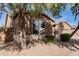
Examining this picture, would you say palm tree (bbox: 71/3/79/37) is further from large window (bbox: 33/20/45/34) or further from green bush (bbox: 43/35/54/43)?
large window (bbox: 33/20/45/34)

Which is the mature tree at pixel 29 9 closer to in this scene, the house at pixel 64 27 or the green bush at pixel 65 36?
the house at pixel 64 27

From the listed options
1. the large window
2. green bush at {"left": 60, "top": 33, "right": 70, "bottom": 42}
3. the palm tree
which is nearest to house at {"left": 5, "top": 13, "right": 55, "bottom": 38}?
the large window

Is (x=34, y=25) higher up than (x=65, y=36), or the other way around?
(x=34, y=25)

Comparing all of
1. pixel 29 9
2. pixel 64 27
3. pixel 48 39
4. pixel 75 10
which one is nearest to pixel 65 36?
pixel 64 27

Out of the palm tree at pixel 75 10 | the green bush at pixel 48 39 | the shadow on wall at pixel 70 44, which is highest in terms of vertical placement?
the palm tree at pixel 75 10

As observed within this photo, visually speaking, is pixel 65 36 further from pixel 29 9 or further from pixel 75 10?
pixel 29 9

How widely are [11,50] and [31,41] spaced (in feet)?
1.04

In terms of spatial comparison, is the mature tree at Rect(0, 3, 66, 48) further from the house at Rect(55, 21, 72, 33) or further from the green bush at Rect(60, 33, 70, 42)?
the green bush at Rect(60, 33, 70, 42)

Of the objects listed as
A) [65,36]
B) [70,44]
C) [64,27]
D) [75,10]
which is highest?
[75,10]

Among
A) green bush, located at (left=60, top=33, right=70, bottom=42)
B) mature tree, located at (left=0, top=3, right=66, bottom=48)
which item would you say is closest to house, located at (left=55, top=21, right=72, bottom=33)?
green bush, located at (left=60, top=33, right=70, bottom=42)

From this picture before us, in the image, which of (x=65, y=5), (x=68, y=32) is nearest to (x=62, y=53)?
(x=68, y=32)

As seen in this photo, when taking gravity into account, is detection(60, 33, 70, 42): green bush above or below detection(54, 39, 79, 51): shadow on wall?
above

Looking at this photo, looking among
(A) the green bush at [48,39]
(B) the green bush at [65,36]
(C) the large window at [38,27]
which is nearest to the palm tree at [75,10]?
(B) the green bush at [65,36]

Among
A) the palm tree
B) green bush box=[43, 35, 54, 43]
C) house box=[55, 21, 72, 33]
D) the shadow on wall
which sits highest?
the palm tree
